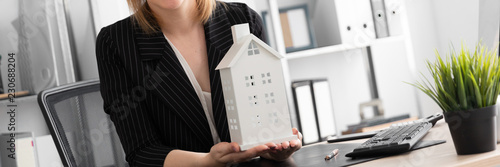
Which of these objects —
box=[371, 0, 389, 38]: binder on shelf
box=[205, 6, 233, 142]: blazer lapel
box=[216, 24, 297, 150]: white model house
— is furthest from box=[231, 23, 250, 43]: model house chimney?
box=[371, 0, 389, 38]: binder on shelf

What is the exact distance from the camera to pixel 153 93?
1302mm

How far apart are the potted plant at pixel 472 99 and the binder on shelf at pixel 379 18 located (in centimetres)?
168

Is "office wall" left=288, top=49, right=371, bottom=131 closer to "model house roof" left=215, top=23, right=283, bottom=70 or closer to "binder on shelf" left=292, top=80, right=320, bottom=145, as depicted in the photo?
"binder on shelf" left=292, top=80, right=320, bottom=145

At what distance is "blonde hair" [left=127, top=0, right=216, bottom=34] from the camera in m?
1.34

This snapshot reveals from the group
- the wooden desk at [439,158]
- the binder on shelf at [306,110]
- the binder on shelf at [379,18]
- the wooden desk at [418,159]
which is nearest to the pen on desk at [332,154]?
the wooden desk at [418,159]

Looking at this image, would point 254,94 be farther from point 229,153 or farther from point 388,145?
point 388,145

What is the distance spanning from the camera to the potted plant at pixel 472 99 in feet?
2.96

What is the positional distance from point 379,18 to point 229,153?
1840 mm

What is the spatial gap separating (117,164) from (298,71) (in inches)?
55.5

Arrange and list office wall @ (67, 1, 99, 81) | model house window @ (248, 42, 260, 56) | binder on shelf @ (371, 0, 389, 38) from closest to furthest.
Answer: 1. model house window @ (248, 42, 260, 56)
2. office wall @ (67, 1, 99, 81)
3. binder on shelf @ (371, 0, 389, 38)

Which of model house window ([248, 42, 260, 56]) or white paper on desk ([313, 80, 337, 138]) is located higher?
model house window ([248, 42, 260, 56])

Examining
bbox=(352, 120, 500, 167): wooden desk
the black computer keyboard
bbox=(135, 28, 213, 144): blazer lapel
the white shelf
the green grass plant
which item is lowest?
bbox=(352, 120, 500, 167): wooden desk

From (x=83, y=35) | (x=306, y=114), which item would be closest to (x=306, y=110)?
(x=306, y=114)

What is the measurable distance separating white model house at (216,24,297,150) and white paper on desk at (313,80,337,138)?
1513 mm
